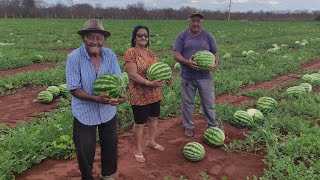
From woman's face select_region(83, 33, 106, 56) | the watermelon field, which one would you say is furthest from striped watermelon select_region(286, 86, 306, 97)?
woman's face select_region(83, 33, 106, 56)

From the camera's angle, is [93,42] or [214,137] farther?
[214,137]

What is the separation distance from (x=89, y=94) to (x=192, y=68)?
7.67 feet

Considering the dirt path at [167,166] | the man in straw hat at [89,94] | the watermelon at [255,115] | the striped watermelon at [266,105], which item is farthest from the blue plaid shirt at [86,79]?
the striped watermelon at [266,105]

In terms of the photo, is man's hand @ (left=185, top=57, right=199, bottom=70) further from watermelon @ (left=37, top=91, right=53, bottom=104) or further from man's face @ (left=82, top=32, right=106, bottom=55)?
watermelon @ (left=37, top=91, right=53, bottom=104)

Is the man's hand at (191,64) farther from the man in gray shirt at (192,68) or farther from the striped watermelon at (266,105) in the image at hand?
the striped watermelon at (266,105)

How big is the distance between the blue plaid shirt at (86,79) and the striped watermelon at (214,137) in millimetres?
2002

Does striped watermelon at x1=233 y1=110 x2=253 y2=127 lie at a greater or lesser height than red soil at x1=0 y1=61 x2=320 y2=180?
greater

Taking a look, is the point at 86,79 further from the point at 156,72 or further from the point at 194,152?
the point at 194,152

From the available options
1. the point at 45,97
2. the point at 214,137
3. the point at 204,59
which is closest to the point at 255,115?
the point at 214,137

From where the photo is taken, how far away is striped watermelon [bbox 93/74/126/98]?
13.3ft

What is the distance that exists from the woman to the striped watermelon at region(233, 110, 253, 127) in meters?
1.78

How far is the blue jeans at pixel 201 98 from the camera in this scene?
6.07 metres

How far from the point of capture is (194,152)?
5.25 meters

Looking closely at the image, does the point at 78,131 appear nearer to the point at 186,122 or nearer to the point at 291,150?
the point at 186,122
